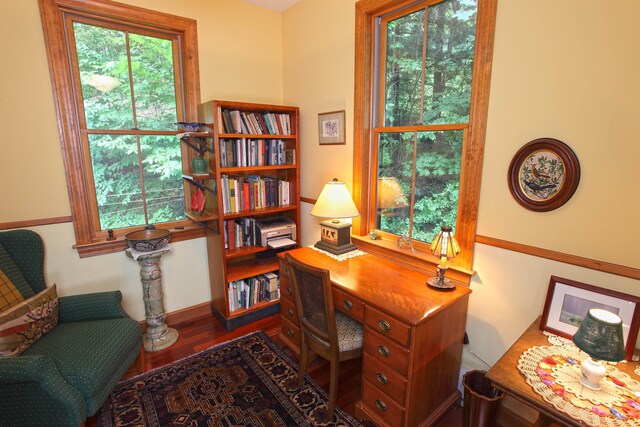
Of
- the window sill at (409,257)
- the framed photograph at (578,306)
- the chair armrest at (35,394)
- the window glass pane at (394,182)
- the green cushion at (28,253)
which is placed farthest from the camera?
the window glass pane at (394,182)

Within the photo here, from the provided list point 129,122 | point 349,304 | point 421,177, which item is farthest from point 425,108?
point 129,122

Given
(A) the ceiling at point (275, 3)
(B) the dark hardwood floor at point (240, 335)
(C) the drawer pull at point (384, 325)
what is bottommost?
(B) the dark hardwood floor at point (240, 335)

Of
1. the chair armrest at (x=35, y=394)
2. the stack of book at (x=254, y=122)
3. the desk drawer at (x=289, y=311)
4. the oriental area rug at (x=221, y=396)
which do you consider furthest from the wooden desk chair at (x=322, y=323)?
the stack of book at (x=254, y=122)

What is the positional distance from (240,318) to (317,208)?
1.27 meters

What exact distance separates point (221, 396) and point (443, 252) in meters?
1.60

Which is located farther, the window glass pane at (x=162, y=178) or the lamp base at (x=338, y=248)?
the window glass pane at (x=162, y=178)

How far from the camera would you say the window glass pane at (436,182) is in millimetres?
1933

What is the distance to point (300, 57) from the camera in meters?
2.91

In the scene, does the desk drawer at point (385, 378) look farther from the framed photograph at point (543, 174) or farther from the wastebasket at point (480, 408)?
the framed photograph at point (543, 174)

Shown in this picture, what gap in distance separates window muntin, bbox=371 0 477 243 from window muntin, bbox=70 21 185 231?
5.72 ft

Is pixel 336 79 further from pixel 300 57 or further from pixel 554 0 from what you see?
pixel 554 0

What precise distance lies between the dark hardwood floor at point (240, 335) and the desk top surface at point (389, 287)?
29.5 inches

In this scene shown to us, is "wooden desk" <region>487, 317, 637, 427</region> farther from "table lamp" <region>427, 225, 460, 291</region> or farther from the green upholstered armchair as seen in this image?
the green upholstered armchair

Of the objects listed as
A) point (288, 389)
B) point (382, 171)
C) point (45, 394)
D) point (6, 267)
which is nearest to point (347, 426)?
point (288, 389)
